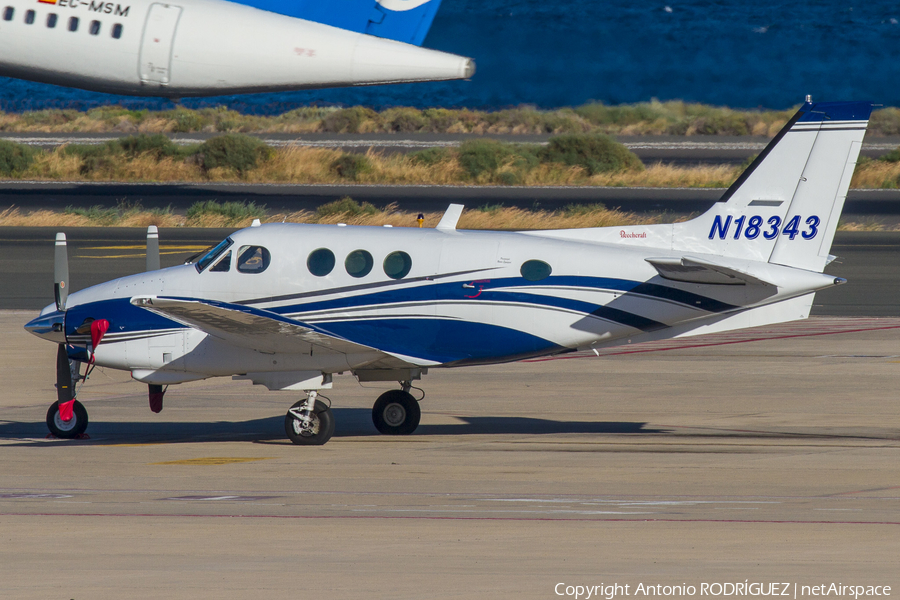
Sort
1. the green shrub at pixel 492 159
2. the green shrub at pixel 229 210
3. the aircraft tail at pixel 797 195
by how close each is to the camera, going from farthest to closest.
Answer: the green shrub at pixel 492 159
the green shrub at pixel 229 210
the aircraft tail at pixel 797 195

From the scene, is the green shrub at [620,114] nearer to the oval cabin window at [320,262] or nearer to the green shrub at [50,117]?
the green shrub at [50,117]

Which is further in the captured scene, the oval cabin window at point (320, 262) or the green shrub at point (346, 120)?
the green shrub at point (346, 120)

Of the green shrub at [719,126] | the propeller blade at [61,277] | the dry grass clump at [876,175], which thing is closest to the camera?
the propeller blade at [61,277]

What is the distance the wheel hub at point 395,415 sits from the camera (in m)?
15.2

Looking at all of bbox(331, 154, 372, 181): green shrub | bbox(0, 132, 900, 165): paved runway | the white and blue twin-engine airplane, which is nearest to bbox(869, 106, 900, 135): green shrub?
bbox(0, 132, 900, 165): paved runway

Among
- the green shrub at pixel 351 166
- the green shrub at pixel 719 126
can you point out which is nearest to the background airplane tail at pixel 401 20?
the green shrub at pixel 351 166

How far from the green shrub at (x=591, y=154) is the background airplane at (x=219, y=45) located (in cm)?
3108

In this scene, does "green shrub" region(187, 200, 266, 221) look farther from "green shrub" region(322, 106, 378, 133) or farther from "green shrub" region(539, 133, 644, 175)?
"green shrub" region(322, 106, 378, 133)

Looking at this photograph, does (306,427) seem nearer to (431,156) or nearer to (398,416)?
(398,416)

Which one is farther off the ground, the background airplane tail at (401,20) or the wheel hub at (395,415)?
the background airplane tail at (401,20)

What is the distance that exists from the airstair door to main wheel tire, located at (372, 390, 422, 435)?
1674 cm

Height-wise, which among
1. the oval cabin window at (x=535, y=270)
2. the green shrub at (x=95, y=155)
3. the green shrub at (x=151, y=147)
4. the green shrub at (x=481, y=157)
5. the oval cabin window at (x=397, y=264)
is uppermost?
the green shrub at (x=481, y=157)

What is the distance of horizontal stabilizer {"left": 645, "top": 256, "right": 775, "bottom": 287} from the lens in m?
13.7

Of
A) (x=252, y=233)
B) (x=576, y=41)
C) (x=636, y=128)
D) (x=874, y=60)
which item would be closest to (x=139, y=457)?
(x=252, y=233)
